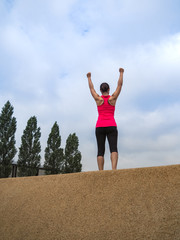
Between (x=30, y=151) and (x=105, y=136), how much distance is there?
21.7 m

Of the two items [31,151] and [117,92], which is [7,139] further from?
[117,92]

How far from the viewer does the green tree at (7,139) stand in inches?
860

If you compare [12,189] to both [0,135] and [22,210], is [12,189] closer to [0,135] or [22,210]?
[22,210]

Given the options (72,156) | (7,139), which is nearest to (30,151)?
(7,139)

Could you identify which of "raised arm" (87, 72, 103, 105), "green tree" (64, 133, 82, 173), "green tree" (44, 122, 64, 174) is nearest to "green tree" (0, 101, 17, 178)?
"green tree" (44, 122, 64, 174)

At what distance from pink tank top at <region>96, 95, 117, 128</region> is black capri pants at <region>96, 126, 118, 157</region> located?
80mm

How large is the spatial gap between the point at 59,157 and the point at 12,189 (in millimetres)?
22700

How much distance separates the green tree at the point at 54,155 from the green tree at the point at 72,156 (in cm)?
120

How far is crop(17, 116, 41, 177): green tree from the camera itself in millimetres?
23219

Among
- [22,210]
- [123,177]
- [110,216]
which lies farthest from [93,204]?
[22,210]

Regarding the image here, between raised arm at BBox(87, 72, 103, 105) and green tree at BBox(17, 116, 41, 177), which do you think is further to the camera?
green tree at BBox(17, 116, 41, 177)

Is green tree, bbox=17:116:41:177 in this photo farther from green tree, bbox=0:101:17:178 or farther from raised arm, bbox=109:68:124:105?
raised arm, bbox=109:68:124:105

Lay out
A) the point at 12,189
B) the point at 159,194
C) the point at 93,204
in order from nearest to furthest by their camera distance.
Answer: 1. the point at 159,194
2. the point at 93,204
3. the point at 12,189

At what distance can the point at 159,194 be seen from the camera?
7.52 ft
